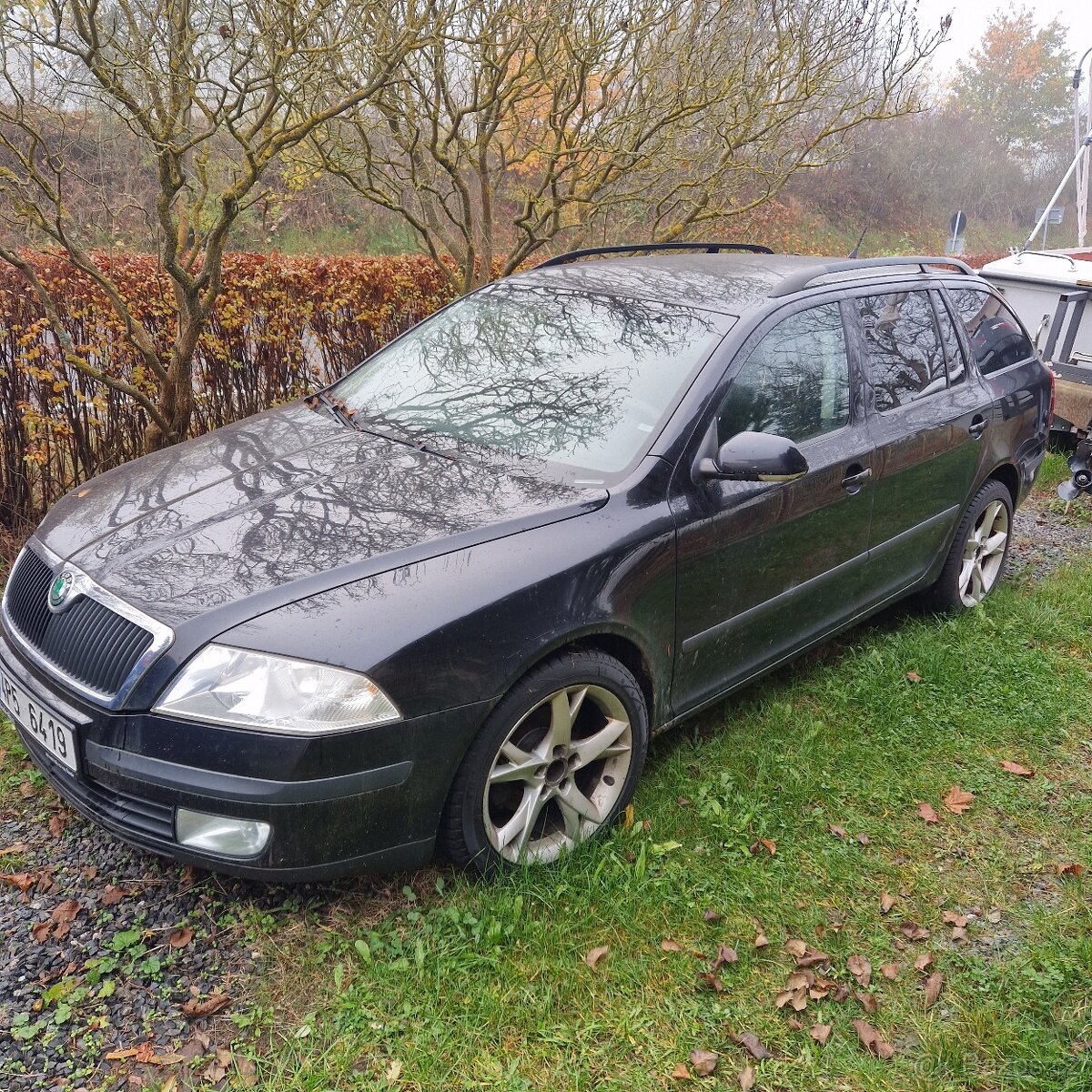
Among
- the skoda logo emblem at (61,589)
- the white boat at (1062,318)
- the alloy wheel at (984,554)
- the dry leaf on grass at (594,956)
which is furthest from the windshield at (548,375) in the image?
the white boat at (1062,318)

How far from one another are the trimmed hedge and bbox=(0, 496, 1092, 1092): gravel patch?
220cm

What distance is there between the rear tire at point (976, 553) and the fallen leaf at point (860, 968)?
238 cm

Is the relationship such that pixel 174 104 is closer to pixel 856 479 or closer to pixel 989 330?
pixel 856 479

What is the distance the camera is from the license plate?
2459mm

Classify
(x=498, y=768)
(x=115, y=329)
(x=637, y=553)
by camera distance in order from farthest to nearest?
(x=115, y=329)
(x=637, y=553)
(x=498, y=768)

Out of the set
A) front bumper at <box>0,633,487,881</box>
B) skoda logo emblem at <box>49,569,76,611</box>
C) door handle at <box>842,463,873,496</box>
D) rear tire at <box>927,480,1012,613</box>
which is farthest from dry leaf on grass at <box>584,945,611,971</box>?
rear tire at <box>927,480,1012,613</box>

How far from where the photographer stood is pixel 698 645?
10.4 feet

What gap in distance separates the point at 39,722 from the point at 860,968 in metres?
2.28

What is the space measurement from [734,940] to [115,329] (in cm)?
404

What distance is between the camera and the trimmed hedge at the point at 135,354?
15.2 feet

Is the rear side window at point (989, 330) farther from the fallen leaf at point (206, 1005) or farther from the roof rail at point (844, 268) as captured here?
the fallen leaf at point (206, 1005)

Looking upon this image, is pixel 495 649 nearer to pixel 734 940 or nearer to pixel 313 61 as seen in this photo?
pixel 734 940

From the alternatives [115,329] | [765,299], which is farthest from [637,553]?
[115,329]

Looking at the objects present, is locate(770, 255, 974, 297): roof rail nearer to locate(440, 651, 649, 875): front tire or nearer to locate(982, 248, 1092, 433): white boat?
locate(440, 651, 649, 875): front tire
